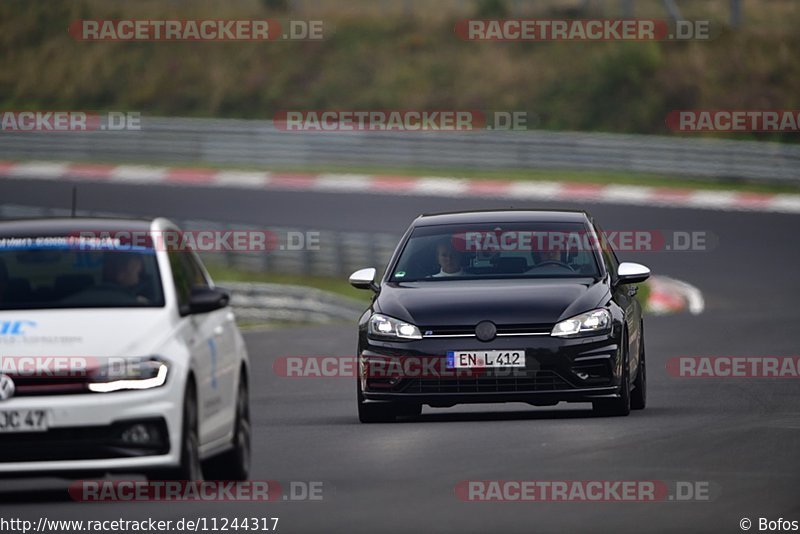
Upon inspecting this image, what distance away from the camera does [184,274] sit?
35.3 ft

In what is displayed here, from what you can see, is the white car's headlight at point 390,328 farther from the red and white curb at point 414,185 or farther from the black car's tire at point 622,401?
the red and white curb at point 414,185

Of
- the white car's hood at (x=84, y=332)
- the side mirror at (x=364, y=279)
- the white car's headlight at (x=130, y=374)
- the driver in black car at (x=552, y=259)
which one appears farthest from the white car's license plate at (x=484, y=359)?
the white car's headlight at (x=130, y=374)

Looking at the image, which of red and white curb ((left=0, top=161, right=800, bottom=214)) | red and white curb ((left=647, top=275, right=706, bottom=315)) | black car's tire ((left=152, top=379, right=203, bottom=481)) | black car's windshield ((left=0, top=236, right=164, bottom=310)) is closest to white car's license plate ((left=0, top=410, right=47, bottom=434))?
black car's tire ((left=152, top=379, right=203, bottom=481))

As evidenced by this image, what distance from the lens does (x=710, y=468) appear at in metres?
10.7

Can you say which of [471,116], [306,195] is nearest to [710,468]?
[306,195]

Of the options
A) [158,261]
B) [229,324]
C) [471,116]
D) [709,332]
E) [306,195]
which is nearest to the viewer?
[158,261]

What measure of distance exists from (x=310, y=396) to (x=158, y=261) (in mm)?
6571

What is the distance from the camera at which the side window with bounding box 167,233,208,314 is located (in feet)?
34.0

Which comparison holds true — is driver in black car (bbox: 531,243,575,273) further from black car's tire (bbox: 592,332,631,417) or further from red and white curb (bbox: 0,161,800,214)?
red and white curb (bbox: 0,161,800,214)

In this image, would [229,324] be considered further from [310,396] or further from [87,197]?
[87,197]

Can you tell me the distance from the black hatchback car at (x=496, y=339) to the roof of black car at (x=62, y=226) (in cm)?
284

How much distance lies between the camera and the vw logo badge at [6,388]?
30.9 ft

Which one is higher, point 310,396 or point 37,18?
point 37,18

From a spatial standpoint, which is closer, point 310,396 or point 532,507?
point 532,507
